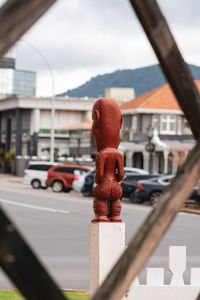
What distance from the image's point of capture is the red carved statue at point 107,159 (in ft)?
20.1

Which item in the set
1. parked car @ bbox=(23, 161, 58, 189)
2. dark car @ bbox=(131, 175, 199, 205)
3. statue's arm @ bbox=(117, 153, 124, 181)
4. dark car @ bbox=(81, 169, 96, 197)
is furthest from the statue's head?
parked car @ bbox=(23, 161, 58, 189)

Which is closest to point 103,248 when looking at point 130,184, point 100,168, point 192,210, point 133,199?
point 100,168

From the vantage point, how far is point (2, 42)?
2100 mm

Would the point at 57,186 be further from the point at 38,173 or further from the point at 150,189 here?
the point at 150,189

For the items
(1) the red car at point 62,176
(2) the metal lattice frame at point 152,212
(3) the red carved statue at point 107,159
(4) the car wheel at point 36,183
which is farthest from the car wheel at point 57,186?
(2) the metal lattice frame at point 152,212

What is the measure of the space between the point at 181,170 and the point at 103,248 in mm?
3408

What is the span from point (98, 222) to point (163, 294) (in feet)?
4.91

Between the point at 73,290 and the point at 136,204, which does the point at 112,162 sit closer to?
the point at 73,290

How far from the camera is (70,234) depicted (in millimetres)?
19719

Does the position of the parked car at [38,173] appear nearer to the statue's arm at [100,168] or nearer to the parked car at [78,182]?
the parked car at [78,182]

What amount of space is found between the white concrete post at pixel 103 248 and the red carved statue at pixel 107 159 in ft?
0.45

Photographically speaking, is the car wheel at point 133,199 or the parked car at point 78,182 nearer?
the car wheel at point 133,199

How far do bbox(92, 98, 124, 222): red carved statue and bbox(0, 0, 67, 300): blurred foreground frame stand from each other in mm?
3880

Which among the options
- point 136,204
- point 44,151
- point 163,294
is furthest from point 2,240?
point 44,151
